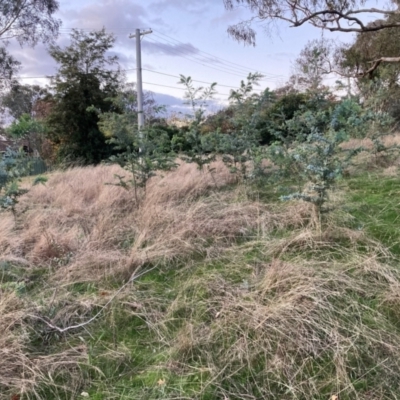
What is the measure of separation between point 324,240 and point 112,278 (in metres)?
1.70

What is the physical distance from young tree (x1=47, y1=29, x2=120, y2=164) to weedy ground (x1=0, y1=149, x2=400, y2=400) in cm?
1440

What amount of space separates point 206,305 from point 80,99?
16.8m

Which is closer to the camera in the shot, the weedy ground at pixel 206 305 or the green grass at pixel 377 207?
the weedy ground at pixel 206 305

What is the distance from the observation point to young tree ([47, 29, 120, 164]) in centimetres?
1745

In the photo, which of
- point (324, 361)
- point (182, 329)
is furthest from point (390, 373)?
point (182, 329)

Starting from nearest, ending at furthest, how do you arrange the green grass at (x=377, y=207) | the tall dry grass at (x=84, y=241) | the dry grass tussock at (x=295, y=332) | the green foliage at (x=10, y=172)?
the dry grass tussock at (x=295, y=332) < the tall dry grass at (x=84, y=241) < the green grass at (x=377, y=207) < the green foliage at (x=10, y=172)

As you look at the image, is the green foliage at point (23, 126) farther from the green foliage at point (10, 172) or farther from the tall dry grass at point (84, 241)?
the tall dry grass at point (84, 241)

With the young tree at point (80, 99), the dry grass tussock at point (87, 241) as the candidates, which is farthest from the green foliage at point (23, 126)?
the young tree at point (80, 99)

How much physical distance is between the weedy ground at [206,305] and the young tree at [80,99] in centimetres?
1440

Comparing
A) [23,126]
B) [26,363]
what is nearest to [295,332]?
[26,363]

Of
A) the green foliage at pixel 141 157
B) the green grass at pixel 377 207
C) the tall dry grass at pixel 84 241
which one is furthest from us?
the green foliage at pixel 141 157

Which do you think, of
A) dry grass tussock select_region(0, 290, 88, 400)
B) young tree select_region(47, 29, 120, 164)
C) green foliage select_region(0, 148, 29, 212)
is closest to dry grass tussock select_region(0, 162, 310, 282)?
green foliage select_region(0, 148, 29, 212)

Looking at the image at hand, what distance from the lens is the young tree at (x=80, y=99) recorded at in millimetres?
17453

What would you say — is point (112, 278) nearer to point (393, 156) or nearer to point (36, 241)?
point (36, 241)
